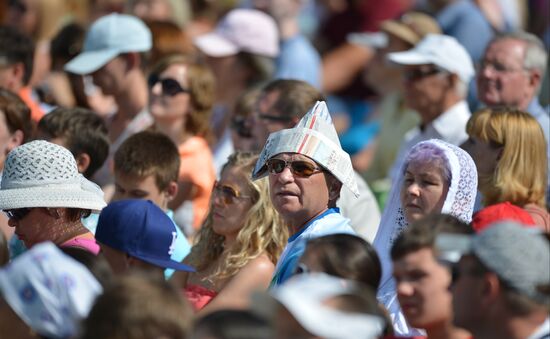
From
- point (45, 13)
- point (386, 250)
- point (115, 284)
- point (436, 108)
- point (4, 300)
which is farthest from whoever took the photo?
point (45, 13)

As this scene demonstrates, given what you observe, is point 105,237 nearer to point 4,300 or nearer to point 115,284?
point 4,300

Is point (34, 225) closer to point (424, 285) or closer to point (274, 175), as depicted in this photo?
point (274, 175)

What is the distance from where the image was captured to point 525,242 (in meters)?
4.20

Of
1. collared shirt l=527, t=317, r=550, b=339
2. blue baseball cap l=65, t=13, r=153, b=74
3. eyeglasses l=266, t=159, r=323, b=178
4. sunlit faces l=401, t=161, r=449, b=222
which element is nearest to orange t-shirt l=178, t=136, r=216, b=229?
blue baseball cap l=65, t=13, r=153, b=74

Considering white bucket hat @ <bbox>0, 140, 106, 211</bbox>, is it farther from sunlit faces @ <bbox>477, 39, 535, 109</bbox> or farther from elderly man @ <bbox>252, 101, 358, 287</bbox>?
sunlit faces @ <bbox>477, 39, 535, 109</bbox>

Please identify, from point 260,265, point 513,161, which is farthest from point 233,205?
point 513,161

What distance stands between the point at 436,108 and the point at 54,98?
9.67ft

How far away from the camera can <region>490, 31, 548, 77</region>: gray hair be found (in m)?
8.09

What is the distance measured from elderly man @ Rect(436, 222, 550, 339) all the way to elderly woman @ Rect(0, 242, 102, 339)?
119 cm

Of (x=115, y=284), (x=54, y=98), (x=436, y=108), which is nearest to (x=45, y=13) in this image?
(x=54, y=98)

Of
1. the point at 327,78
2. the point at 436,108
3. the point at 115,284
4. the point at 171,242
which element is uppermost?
the point at 115,284

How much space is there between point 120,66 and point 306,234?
140 inches

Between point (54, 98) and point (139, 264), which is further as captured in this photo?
point (54, 98)

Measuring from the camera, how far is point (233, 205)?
632cm
